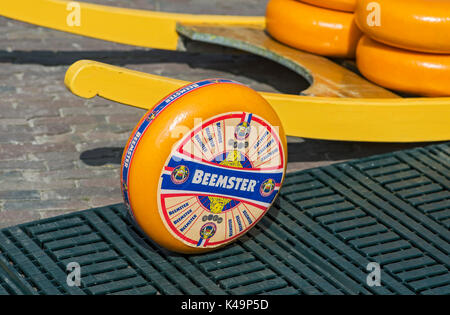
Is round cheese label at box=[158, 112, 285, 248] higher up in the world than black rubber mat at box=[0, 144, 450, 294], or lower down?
higher up

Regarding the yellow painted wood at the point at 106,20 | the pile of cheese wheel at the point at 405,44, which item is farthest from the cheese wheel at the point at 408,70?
the yellow painted wood at the point at 106,20

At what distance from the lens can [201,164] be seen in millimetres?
3557

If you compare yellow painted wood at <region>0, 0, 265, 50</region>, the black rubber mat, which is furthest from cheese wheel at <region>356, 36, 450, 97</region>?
yellow painted wood at <region>0, 0, 265, 50</region>

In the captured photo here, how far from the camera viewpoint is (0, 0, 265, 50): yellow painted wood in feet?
19.1

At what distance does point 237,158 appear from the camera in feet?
11.9

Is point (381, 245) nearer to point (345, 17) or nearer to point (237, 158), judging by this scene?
point (237, 158)

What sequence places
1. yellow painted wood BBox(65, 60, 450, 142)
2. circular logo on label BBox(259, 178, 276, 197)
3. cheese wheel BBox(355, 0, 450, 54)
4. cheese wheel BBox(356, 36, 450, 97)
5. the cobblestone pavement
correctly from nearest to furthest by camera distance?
circular logo on label BBox(259, 178, 276, 197) < yellow painted wood BBox(65, 60, 450, 142) < the cobblestone pavement < cheese wheel BBox(355, 0, 450, 54) < cheese wheel BBox(356, 36, 450, 97)

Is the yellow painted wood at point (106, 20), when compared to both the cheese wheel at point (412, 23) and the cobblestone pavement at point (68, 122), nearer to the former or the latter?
the cobblestone pavement at point (68, 122)

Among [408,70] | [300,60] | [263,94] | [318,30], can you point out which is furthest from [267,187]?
[318,30]

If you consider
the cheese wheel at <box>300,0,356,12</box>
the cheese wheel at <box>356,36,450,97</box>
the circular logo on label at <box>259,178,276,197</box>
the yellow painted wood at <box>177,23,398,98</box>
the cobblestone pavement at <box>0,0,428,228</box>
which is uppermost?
the cheese wheel at <box>300,0,356,12</box>

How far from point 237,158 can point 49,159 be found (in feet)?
5.53

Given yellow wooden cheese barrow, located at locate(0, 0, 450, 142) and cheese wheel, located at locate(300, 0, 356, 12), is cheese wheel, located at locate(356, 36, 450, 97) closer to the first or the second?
yellow wooden cheese barrow, located at locate(0, 0, 450, 142)

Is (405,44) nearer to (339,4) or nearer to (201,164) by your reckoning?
(339,4)
